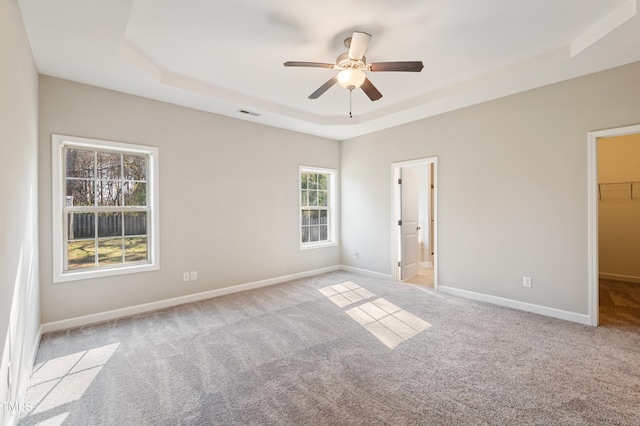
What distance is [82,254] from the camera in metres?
3.38

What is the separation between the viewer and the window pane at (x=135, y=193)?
12.1ft

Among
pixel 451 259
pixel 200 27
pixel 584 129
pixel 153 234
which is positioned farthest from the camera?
pixel 451 259

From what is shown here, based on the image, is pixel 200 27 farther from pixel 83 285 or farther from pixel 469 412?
pixel 469 412

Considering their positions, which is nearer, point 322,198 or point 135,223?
point 135,223

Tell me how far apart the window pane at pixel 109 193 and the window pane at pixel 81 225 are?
0.68ft

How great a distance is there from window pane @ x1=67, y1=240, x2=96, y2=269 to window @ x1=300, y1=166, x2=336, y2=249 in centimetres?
316

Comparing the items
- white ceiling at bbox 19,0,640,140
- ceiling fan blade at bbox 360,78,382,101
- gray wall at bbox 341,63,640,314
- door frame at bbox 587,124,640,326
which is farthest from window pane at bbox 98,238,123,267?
door frame at bbox 587,124,640,326

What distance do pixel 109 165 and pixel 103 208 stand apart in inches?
21.3

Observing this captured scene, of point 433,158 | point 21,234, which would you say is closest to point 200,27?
point 21,234

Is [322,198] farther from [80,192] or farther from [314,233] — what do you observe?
[80,192]

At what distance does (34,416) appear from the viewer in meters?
1.87

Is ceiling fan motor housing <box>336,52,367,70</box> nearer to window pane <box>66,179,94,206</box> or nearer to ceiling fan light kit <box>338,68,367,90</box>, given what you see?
ceiling fan light kit <box>338,68,367,90</box>

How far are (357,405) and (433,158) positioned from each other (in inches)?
149

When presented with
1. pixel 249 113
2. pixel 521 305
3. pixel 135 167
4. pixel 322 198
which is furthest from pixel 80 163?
pixel 521 305
